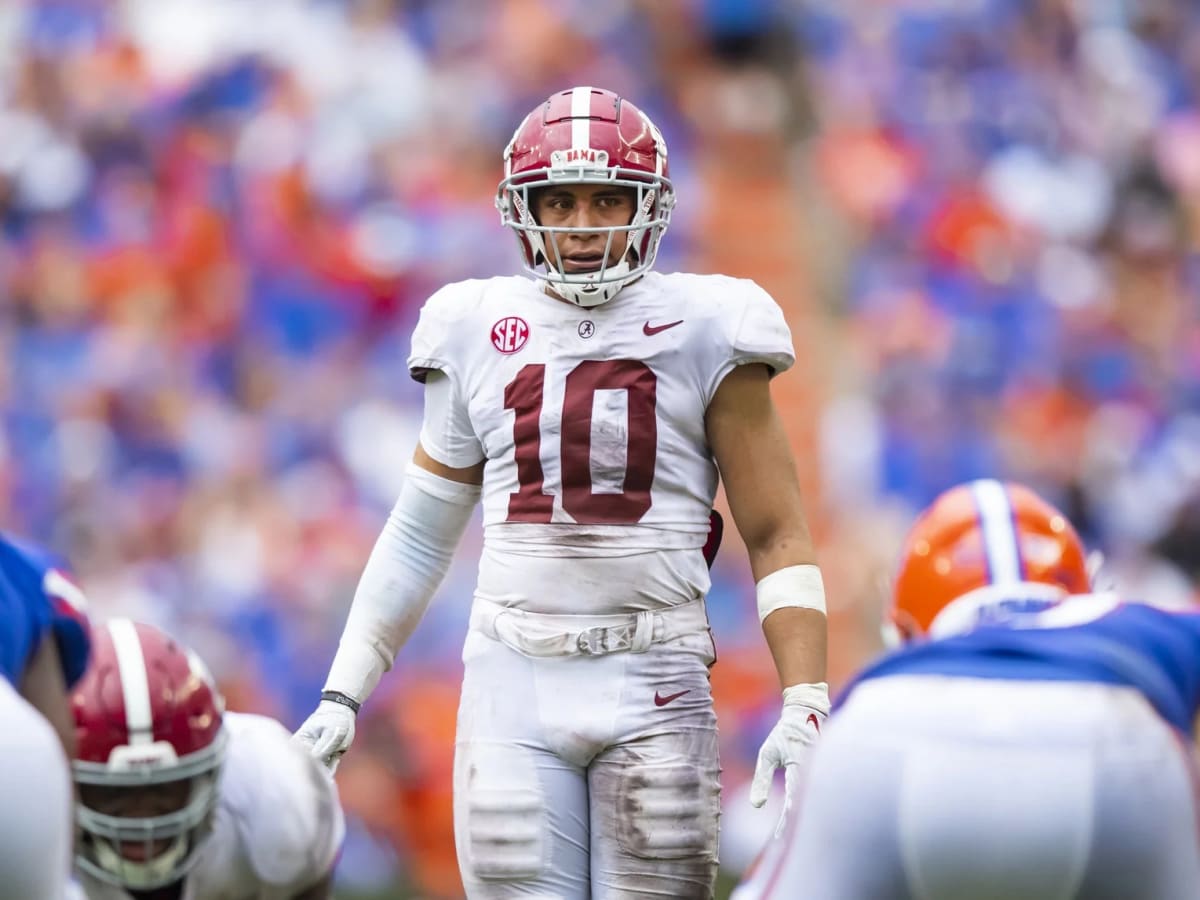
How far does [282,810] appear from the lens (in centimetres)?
323

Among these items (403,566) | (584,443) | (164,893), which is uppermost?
(584,443)

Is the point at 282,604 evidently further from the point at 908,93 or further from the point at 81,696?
the point at 81,696

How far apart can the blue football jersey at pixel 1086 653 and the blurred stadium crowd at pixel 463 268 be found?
4082 millimetres

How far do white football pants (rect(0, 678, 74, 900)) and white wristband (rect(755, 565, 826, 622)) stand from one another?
142 centimetres

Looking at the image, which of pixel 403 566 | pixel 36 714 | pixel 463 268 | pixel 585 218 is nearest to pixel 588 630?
pixel 403 566

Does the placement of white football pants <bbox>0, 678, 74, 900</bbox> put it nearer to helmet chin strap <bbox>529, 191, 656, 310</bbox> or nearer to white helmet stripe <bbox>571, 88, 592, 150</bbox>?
helmet chin strap <bbox>529, 191, 656, 310</bbox>

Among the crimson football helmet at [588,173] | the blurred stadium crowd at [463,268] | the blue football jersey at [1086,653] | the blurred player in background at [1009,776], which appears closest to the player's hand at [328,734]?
the crimson football helmet at [588,173]

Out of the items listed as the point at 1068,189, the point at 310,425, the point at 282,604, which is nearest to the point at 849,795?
the point at 282,604

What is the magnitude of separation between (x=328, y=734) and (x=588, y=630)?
0.54 m

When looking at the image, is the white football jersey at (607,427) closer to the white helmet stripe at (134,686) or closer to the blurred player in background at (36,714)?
the white helmet stripe at (134,686)

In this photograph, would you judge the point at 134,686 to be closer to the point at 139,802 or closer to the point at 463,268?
the point at 139,802

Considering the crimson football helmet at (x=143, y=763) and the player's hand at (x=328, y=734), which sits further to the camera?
the player's hand at (x=328, y=734)

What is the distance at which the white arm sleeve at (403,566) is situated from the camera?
3.90 meters

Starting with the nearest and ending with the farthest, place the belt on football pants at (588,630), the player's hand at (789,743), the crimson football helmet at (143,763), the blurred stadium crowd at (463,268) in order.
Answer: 1. the crimson football helmet at (143,763)
2. the player's hand at (789,743)
3. the belt on football pants at (588,630)
4. the blurred stadium crowd at (463,268)
